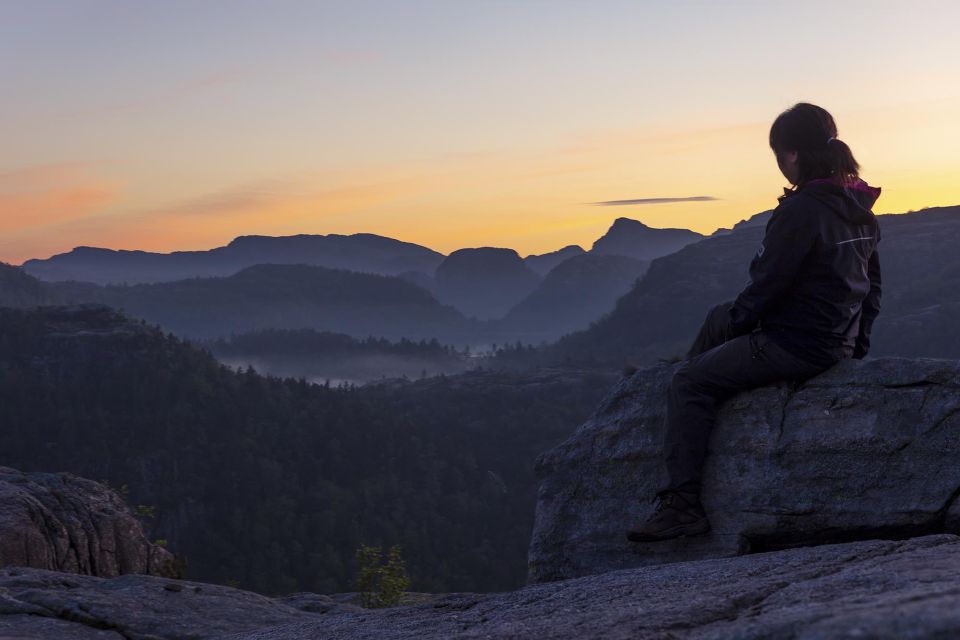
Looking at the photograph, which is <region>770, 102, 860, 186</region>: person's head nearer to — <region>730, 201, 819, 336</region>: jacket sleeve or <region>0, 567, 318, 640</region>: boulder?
<region>730, 201, 819, 336</region>: jacket sleeve

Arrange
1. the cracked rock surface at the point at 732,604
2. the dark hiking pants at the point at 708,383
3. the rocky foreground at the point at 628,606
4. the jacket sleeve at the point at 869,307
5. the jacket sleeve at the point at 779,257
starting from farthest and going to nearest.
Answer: the jacket sleeve at the point at 869,307
the dark hiking pants at the point at 708,383
the jacket sleeve at the point at 779,257
the rocky foreground at the point at 628,606
the cracked rock surface at the point at 732,604

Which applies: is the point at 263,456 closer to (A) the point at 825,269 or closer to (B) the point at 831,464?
(B) the point at 831,464

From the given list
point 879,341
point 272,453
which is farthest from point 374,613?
point 879,341

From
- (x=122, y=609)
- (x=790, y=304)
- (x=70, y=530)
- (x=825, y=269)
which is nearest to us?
(x=825, y=269)

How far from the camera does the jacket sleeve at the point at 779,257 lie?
29.7 ft

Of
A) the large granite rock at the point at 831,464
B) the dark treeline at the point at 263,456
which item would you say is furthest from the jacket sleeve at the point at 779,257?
the dark treeline at the point at 263,456

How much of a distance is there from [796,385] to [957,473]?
5.47 feet

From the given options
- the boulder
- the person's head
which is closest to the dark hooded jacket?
the person's head

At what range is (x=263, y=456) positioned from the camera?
146875mm

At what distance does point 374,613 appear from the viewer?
391 inches

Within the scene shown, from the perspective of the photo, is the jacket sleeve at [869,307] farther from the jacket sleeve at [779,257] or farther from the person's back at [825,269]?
the jacket sleeve at [779,257]

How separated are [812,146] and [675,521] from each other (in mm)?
3827

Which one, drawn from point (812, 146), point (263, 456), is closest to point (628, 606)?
point (812, 146)

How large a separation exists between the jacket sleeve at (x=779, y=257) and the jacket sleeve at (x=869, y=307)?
4.66ft
